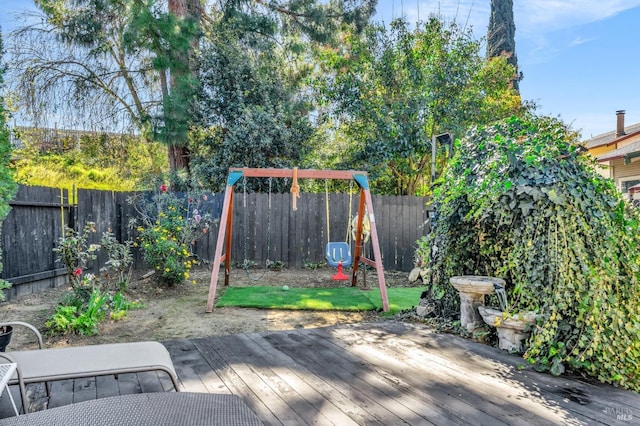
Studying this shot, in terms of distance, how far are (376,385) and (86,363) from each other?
1522 millimetres

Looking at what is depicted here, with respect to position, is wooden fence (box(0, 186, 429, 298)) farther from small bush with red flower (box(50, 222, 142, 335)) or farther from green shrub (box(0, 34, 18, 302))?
green shrub (box(0, 34, 18, 302))

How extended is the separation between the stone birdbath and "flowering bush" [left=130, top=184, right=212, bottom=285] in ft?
12.3

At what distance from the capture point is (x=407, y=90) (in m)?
8.82

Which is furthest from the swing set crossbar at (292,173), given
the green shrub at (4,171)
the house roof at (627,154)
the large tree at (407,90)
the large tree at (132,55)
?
the house roof at (627,154)

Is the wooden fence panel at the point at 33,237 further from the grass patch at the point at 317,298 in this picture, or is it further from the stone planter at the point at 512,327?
the stone planter at the point at 512,327

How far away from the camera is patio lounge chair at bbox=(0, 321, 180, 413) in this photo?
1764 millimetres

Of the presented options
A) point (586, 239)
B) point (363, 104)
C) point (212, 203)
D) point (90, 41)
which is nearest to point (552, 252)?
point (586, 239)

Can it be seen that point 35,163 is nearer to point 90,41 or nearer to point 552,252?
point 90,41

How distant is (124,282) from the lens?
5.07 meters

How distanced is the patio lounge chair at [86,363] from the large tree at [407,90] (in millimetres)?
7132

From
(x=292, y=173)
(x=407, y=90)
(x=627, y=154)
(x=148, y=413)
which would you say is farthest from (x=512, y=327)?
(x=627, y=154)

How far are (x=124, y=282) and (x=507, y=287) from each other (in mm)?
4193

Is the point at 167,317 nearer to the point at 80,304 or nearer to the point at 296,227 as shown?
the point at 80,304

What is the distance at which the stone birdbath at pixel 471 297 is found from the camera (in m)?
3.40
